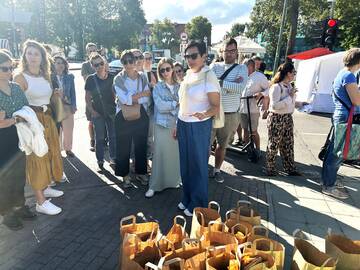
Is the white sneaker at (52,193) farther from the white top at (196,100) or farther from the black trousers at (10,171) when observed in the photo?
the white top at (196,100)

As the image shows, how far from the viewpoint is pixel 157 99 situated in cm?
436

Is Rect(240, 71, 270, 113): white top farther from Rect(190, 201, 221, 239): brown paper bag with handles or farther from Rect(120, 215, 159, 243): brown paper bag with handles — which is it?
Rect(120, 215, 159, 243): brown paper bag with handles

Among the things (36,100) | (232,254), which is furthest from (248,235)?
(36,100)

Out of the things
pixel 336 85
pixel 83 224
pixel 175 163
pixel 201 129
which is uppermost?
pixel 336 85

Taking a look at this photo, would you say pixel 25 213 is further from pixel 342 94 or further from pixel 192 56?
pixel 342 94

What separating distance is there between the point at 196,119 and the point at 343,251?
194cm

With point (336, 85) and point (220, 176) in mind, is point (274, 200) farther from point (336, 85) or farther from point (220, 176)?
point (336, 85)

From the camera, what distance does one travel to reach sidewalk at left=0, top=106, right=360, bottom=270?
10.4 feet

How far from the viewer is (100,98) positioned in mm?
5219

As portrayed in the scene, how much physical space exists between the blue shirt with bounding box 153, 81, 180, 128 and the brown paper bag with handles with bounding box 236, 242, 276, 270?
8.02 ft

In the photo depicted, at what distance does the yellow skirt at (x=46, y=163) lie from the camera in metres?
3.82

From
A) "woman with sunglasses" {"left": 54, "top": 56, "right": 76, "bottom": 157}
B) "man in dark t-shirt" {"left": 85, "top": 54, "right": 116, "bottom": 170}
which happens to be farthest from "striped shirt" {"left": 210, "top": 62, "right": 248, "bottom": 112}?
"woman with sunglasses" {"left": 54, "top": 56, "right": 76, "bottom": 157}

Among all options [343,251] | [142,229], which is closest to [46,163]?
[142,229]

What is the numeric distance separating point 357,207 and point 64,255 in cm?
370
